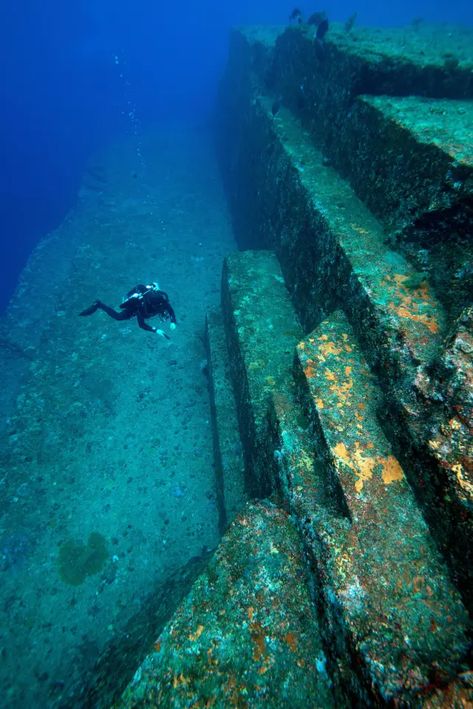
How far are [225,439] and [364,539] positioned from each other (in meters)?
2.91

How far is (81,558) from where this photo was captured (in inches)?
187

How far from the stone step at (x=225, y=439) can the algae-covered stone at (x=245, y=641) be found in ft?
4.45

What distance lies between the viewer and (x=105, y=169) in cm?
1666

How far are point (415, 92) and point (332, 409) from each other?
4.55 m

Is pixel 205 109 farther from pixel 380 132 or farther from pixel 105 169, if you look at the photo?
pixel 380 132

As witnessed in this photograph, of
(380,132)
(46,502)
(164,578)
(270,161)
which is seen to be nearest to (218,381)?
(164,578)

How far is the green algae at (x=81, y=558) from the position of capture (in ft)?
15.1

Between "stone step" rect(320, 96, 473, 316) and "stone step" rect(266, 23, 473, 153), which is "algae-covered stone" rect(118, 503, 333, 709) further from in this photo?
"stone step" rect(266, 23, 473, 153)

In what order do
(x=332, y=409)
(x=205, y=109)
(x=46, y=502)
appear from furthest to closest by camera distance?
(x=205, y=109), (x=46, y=502), (x=332, y=409)

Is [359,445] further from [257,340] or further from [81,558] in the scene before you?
[81,558]

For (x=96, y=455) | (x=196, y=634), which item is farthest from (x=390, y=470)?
(x=96, y=455)

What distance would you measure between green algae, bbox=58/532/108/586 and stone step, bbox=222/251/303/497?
2.40 meters

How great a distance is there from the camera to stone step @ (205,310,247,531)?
14.4 feet

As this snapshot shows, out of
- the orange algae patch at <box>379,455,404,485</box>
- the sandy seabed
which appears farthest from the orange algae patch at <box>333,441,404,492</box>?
the sandy seabed
